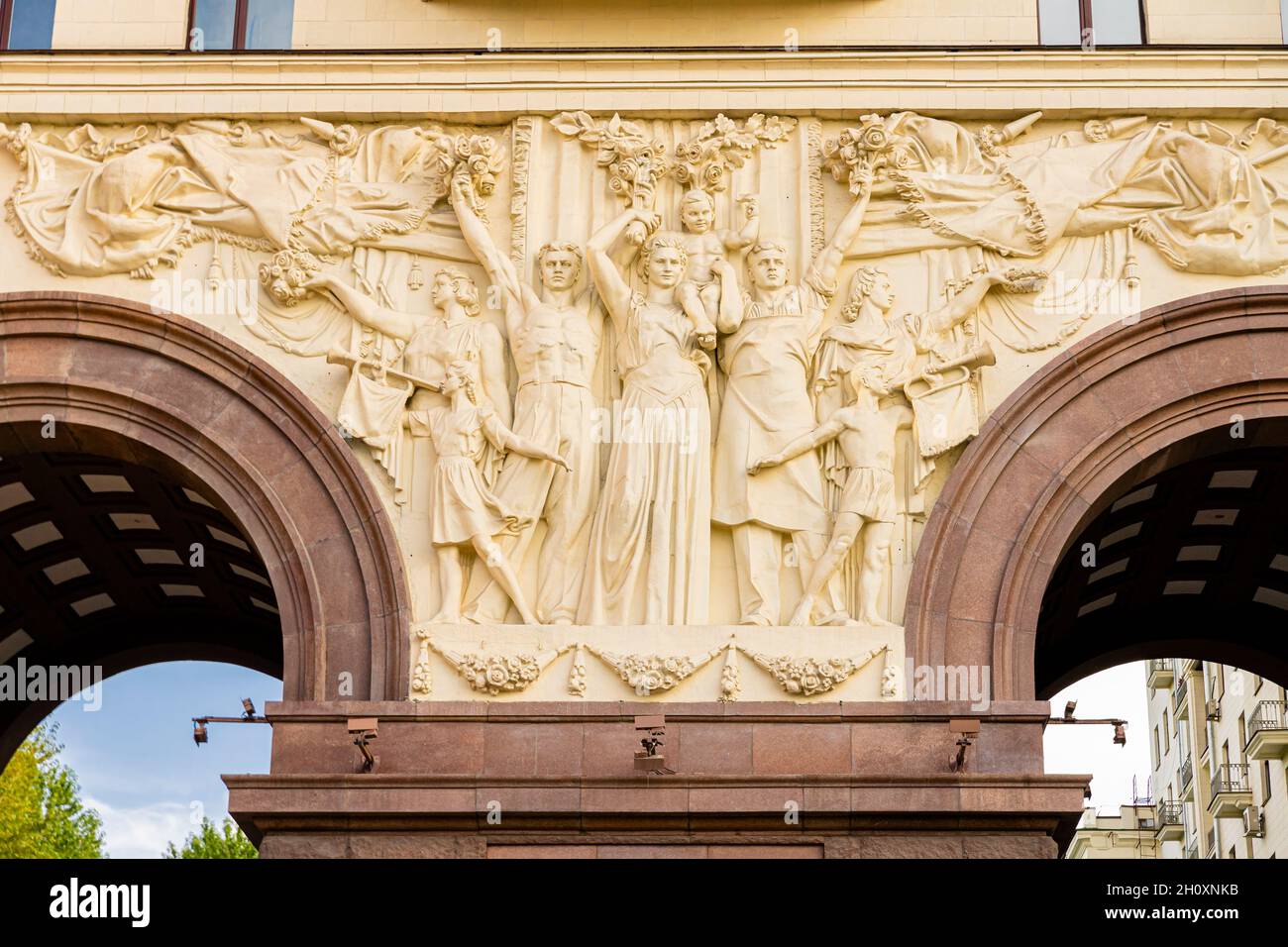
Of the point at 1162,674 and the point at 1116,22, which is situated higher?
the point at 1162,674

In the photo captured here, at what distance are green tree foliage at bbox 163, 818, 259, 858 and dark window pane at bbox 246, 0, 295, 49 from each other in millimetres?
29581

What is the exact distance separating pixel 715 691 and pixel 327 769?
11.6 feet

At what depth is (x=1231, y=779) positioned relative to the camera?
1802 inches

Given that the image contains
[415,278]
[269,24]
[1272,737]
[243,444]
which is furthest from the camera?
[1272,737]

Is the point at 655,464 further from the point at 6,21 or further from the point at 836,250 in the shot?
the point at 6,21

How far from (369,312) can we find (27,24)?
5295 millimetres

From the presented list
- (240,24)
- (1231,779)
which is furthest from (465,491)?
(1231,779)

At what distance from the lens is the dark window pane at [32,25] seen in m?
21.8

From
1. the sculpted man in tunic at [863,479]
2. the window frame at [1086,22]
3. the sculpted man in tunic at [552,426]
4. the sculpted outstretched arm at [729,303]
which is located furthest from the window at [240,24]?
the window frame at [1086,22]

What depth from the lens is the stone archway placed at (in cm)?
1908

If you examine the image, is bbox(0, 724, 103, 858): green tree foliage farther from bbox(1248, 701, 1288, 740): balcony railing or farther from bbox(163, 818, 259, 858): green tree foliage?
bbox(1248, 701, 1288, 740): balcony railing

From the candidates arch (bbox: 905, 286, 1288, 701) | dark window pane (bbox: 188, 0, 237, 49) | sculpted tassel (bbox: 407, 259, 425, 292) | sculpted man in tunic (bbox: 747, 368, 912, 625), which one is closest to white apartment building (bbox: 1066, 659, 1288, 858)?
arch (bbox: 905, 286, 1288, 701)

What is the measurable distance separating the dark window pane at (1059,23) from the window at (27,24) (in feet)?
34.3
